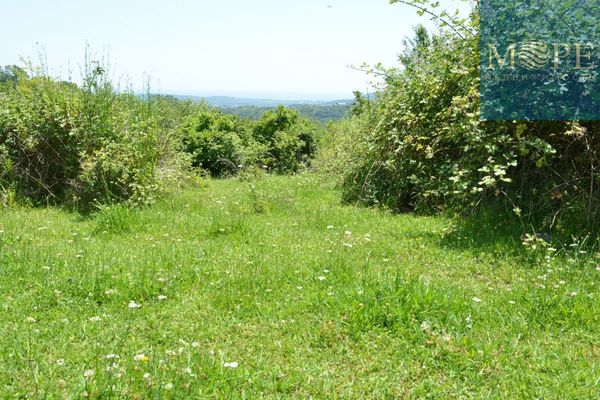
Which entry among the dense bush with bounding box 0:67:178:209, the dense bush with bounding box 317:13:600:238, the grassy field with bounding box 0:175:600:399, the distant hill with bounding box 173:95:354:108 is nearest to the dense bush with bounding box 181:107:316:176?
the distant hill with bounding box 173:95:354:108

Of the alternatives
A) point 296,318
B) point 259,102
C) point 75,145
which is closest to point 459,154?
point 296,318

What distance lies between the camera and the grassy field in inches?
105

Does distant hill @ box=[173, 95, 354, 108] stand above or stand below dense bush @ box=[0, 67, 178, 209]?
above

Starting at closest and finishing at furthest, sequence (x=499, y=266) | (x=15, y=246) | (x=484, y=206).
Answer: (x=499, y=266)
(x=15, y=246)
(x=484, y=206)

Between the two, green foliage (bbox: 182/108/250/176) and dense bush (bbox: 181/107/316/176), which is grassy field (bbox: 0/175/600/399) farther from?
green foliage (bbox: 182/108/250/176)

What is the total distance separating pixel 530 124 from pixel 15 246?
215 inches

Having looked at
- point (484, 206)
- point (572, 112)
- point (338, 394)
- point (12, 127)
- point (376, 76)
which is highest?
point (376, 76)

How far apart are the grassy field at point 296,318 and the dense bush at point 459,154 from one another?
674 millimetres

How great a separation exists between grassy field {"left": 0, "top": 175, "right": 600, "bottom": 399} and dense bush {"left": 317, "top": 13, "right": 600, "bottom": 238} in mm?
674

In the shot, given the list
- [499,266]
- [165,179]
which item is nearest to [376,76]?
[165,179]

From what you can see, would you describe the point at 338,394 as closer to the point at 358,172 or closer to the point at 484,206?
the point at 484,206

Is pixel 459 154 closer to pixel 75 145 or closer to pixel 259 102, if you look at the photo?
pixel 75 145

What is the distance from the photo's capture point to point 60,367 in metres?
2.74

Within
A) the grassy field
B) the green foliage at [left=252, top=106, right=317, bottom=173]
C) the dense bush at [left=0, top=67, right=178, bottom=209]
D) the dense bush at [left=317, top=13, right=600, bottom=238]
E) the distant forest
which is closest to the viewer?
the grassy field
